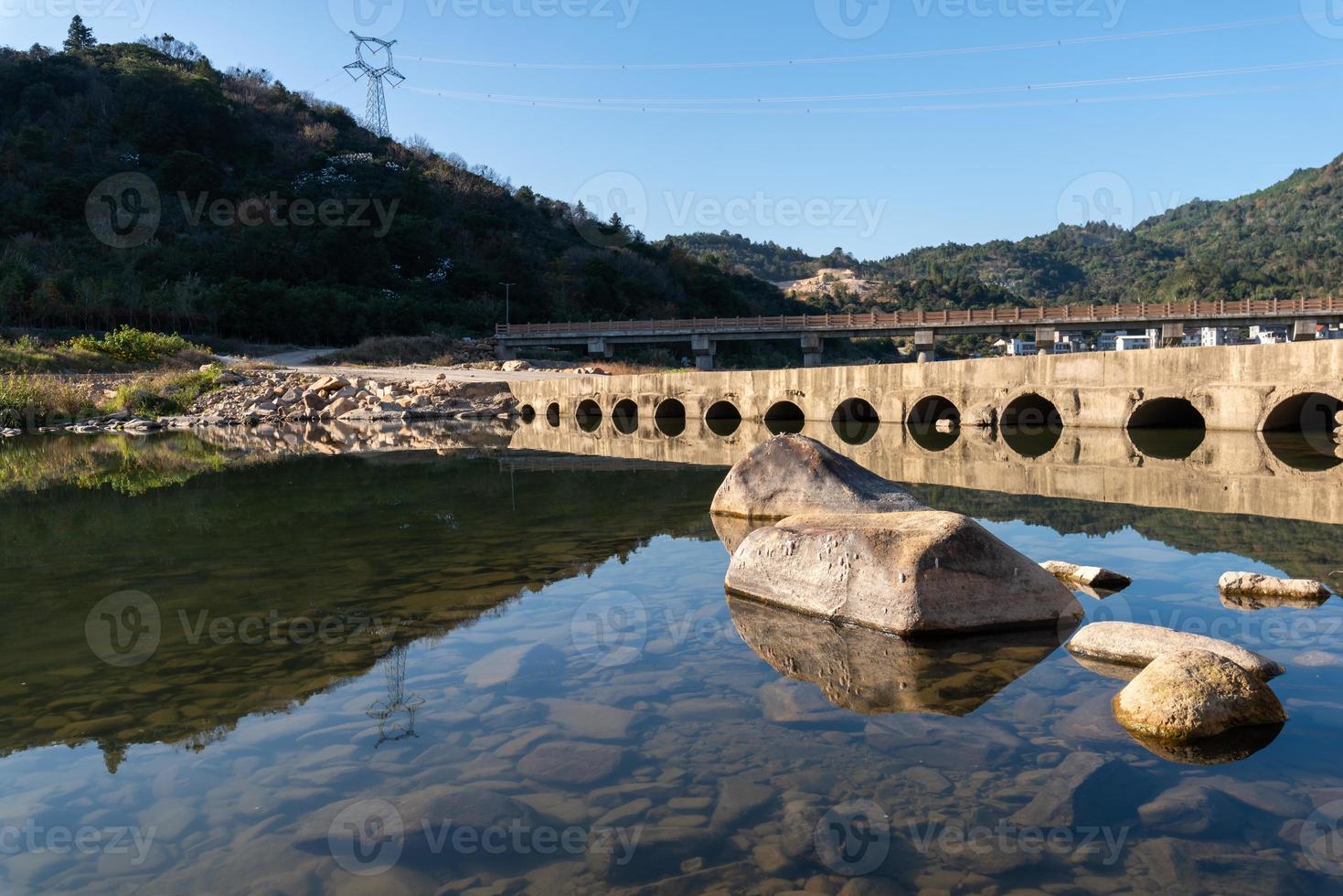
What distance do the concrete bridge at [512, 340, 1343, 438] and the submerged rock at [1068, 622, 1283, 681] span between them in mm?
14015

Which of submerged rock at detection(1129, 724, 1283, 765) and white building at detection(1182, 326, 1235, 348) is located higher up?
white building at detection(1182, 326, 1235, 348)

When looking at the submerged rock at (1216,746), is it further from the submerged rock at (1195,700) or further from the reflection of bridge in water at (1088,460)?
the reflection of bridge in water at (1088,460)

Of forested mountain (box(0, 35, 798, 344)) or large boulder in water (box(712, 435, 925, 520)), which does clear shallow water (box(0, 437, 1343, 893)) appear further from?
forested mountain (box(0, 35, 798, 344))

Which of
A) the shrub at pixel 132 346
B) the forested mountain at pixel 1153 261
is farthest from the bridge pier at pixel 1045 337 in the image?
the shrub at pixel 132 346

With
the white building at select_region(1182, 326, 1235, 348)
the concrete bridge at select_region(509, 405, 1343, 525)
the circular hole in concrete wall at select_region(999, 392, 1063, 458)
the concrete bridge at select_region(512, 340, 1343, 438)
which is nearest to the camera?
the concrete bridge at select_region(509, 405, 1343, 525)

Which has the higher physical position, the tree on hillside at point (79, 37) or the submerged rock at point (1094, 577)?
the tree on hillside at point (79, 37)

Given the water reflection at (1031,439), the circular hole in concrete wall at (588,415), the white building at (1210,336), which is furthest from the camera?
the white building at (1210,336)

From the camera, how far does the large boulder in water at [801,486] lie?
8.84 meters

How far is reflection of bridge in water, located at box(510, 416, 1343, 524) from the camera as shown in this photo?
11.7 metres

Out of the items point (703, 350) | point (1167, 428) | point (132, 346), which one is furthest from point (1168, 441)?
point (703, 350)

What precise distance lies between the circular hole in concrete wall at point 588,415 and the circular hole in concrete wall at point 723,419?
4.02 metres

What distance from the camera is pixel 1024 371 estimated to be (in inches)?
877

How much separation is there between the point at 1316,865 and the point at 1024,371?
20180mm

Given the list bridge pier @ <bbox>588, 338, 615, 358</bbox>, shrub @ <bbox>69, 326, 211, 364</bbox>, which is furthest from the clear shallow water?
bridge pier @ <bbox>588, 338, 615, 358</bbox>
